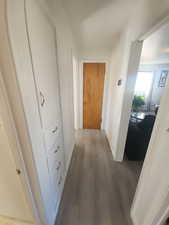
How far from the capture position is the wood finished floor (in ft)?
4.22

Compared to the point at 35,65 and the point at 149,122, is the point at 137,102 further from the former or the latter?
the point at 35,65

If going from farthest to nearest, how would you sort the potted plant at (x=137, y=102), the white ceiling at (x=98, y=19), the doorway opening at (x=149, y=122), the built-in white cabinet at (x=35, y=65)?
the potted plant at (x=137, y=102) < the white ceiling at (x=98, y=19) < the doorway opening at (x=149, y=122) < the built-in white cabinet at (x=35, y=65)

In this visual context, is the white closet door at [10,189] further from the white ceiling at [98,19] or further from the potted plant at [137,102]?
the potted plant at [137,102]

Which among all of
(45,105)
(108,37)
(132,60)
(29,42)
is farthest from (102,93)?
(29,42)

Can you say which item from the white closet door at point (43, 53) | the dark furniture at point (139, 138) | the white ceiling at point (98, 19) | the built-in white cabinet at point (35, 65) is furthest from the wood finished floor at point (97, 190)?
the white ceiling at point (98, 19)

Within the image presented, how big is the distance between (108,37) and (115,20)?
0.54 meters

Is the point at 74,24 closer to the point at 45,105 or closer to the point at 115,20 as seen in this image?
the point at 115,20

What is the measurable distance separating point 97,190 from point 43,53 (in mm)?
1926

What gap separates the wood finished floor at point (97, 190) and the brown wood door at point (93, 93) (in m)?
1.23

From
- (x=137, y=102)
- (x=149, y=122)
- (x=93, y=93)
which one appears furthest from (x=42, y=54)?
(x=137, y=102)

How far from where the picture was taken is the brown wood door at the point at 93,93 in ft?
10.0

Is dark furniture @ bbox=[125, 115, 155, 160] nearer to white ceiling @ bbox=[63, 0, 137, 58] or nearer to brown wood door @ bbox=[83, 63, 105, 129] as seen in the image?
brown wood door @ bbox=[83, 63, 105, 129]

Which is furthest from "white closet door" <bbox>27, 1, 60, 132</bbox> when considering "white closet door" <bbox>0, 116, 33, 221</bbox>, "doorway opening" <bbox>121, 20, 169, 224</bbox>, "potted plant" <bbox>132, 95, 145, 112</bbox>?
"potted plant" <bbox>132, 95, 145, 112</bbox>

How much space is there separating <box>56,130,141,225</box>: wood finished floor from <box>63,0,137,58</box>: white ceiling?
247 centimetres
